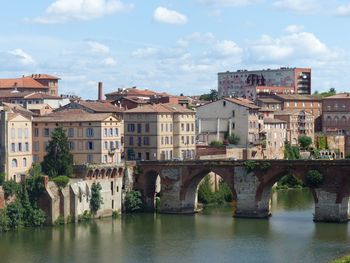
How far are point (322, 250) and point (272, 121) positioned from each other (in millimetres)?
57835

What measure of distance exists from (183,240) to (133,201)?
1651 centimetres

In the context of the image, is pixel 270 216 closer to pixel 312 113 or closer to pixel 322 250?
pixel 322 250

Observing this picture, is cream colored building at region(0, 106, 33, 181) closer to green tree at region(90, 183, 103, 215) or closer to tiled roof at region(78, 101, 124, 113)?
green tree at region(90, 183, 103, 215)

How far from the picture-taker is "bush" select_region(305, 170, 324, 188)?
262 feet

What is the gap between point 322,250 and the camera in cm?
6581

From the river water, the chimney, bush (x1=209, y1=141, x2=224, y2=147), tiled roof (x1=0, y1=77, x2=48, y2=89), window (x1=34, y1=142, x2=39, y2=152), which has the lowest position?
the river water

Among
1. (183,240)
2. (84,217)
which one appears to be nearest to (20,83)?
(84,217)

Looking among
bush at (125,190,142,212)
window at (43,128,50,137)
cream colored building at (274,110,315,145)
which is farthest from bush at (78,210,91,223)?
cream colored building at (274,110,315,145)

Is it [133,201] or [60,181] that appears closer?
[60,181]

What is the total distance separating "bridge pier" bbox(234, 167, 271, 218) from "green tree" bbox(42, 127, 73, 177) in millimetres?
15011

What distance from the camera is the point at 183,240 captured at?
71.1m

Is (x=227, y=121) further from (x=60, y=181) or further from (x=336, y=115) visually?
(x=336, y=115)

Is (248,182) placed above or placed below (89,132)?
below

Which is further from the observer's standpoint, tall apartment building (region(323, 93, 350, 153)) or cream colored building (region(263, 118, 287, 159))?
tall apartment building (region(323, 93, 350, 153))
